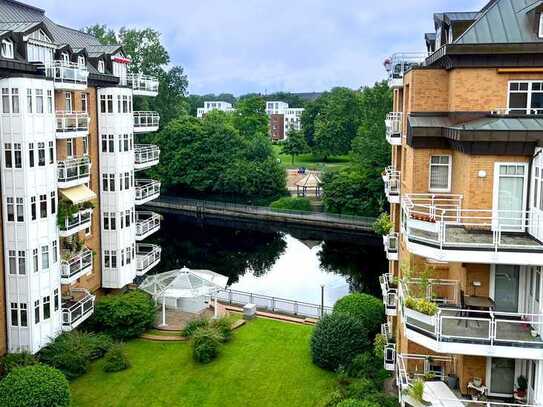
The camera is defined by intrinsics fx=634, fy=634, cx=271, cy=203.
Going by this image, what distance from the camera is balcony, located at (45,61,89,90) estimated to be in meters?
29.3

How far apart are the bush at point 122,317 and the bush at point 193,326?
81.1 inches

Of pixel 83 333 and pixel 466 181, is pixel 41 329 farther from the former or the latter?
pixel 466 181

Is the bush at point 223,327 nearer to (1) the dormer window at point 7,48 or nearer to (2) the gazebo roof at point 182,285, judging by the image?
(2) the gazebo roof at point 182,285

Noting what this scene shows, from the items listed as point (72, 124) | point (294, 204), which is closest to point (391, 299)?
point (72, 124)

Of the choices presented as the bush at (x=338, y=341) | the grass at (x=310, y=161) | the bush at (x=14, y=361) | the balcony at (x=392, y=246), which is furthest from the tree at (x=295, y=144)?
the bush at (x=14, y=361)

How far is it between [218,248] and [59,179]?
33417mm

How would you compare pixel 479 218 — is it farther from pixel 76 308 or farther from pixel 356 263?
pixel 356 263

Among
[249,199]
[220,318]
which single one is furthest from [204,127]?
[220,318]

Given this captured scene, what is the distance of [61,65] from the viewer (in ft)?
97.1

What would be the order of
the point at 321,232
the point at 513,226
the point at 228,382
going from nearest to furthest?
the point at 513,226 → the point at 228,382 → the point at 321,232

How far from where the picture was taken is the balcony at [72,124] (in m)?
29.9

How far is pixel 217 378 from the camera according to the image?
27.9 metres

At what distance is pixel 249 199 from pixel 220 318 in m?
48.3

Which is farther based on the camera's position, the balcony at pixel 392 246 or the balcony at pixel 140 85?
the balcony at pixel 140 85
